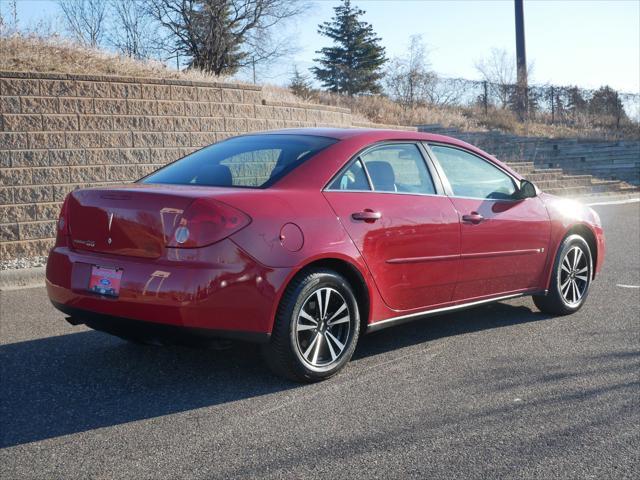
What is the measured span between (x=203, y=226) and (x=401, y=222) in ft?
4.85

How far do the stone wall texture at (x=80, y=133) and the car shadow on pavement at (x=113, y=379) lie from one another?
4.54 m

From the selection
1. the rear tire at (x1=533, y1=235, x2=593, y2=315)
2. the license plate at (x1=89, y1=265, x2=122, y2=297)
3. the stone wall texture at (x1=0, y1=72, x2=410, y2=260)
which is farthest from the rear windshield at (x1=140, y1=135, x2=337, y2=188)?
the stone wall texture at (x1=0, y1=72, x2=410, y2=260)

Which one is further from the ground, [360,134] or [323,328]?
[360,134]

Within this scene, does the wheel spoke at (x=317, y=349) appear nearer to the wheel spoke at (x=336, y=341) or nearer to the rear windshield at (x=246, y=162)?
the wheel spoke at (x=336, y=341)

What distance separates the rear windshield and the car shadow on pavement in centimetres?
119

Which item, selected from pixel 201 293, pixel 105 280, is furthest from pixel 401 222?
pixel 105 280

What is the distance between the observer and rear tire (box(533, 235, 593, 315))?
21.2ft

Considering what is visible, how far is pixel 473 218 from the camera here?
566cm

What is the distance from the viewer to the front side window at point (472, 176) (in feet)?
18.9

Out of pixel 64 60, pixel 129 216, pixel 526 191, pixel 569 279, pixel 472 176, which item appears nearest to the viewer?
pixel 129 216

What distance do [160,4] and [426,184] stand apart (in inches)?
824

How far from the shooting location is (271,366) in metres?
4.60

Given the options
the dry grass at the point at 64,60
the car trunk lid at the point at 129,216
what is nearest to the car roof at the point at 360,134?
the car trunk lid at the point at 129,216

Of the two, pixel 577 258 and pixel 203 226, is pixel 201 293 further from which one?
pixel 577 258
